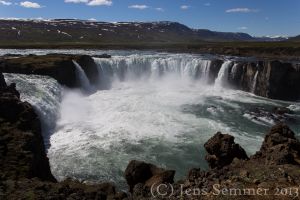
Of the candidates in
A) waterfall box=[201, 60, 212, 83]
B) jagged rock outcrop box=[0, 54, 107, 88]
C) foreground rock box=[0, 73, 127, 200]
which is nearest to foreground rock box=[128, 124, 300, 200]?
foreground rock box=[0, 73, 127, 200]

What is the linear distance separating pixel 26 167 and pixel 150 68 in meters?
51.8

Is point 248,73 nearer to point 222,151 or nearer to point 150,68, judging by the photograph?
point 150,68

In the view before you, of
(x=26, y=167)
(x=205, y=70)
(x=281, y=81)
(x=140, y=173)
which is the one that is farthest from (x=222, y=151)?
(x=205, y=70)

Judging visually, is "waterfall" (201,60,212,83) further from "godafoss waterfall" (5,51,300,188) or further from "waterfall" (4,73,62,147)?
"waterfall" (4,73,62,147)

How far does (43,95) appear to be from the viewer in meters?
42.6

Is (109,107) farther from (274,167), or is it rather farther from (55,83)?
(274,167)

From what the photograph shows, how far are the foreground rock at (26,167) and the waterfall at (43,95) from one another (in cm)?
590

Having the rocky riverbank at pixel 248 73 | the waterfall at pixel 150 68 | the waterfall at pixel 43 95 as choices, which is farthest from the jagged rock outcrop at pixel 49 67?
the waterfall at pixel 150 68

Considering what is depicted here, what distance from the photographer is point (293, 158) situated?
61.1ft

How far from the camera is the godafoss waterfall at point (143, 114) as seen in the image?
96.8 ft

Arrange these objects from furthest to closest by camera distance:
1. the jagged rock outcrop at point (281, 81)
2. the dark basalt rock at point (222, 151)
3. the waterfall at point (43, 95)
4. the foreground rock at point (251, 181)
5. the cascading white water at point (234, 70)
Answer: the cascading white water at point (234, 70)
the jagged rock outcrop at point (281, 81)
the waterfall at point (43, 95)
the dark basalt rock at point (222, 151)
the foreground rock at point (251, 181)

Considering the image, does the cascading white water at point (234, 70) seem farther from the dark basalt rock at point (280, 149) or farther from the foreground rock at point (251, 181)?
the foreground rock at point (251, 181)

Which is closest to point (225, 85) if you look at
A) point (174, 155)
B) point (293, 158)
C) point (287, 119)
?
point (287, 119)

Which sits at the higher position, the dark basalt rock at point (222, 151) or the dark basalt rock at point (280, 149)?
the dark basalt rock at point (280, 149)
